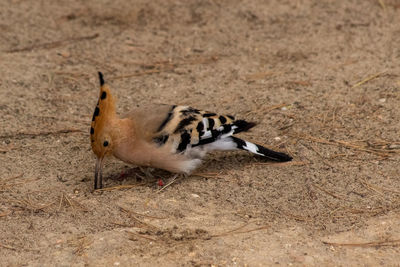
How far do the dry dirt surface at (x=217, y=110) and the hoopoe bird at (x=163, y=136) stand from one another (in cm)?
16

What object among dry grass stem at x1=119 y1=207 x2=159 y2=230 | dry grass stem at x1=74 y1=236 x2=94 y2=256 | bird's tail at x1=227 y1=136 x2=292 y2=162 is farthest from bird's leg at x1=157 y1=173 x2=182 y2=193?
dry grass stem at x1=74 y1=236 x2=94 y2=256

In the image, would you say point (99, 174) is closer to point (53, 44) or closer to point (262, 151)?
point (262, 151)

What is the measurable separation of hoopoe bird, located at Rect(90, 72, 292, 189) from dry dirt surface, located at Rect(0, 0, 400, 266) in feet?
0.52

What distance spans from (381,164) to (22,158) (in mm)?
2852

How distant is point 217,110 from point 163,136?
1142mm

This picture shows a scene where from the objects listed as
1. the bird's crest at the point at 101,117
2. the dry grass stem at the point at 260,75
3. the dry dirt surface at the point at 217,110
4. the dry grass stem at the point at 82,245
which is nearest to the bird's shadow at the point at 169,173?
the dry dirt surface at the point at 217,110

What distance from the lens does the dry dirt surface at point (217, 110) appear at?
388 centimetres

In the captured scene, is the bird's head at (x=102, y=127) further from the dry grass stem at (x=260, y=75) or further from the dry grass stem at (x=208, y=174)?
the dry grass stem at (x=260, y=75)

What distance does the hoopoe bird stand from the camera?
15.2 ft

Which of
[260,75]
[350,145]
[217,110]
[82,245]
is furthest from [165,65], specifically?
[82,245]

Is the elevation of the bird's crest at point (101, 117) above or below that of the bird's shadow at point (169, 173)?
above

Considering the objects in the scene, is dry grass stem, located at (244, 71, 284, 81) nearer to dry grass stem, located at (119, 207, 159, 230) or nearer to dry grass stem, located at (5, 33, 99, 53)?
dry grass stem, located at (5, 33, 99, 53)

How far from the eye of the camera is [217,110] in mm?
5719

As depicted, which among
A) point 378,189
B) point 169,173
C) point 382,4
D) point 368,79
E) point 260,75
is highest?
point 382,4
